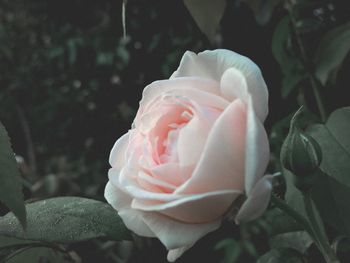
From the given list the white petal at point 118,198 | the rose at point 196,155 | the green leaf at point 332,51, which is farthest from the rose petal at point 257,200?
the green leaf at point 332,51

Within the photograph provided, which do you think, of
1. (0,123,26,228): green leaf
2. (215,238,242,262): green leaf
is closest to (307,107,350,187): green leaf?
(0,123,26,228): green leaf

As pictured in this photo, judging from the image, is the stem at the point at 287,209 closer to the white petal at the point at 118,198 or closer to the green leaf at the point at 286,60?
the white petal at the point at 118,198

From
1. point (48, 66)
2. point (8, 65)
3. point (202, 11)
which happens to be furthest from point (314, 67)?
point (8, 65)

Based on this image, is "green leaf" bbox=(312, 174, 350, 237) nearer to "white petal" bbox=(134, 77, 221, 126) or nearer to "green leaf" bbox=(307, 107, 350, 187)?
→ "green leaf" bbox=(307, 107, 350, 187)

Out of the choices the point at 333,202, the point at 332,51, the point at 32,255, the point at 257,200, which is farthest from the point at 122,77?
the point at 257,200

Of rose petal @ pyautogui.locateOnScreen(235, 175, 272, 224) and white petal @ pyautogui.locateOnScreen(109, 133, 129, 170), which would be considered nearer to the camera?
rose petal @ pyautogui.locateOnScreen(235, 175, 272, 224)

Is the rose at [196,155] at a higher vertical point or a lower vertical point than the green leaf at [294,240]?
higher
